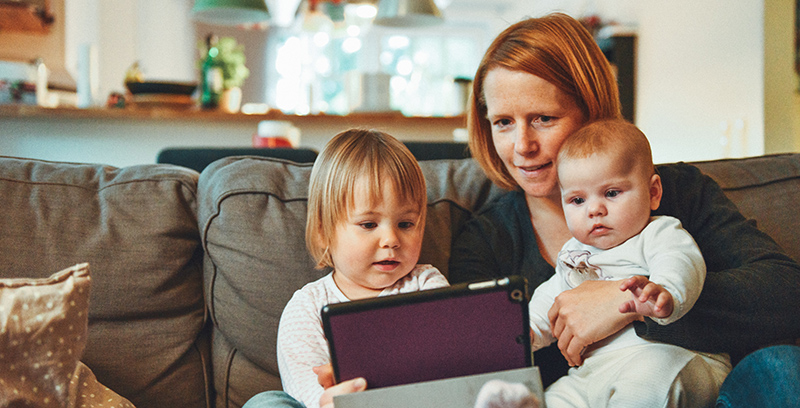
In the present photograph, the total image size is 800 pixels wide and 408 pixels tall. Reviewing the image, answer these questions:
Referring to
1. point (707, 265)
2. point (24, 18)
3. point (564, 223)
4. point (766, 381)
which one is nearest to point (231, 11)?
point (24, 18)

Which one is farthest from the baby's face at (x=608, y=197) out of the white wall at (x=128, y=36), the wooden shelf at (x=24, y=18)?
the wooden shelf at (x=24, y=18)

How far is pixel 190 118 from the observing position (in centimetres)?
326

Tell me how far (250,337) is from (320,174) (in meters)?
0.36

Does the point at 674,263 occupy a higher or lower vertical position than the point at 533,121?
lower

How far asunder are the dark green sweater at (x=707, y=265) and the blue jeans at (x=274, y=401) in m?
0.41

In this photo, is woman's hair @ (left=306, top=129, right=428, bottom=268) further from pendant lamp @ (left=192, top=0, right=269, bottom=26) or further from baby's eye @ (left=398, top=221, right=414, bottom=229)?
pendant lamp @ (left=192, top=0, right=269, bottom=26)

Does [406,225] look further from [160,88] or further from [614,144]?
[160,88]

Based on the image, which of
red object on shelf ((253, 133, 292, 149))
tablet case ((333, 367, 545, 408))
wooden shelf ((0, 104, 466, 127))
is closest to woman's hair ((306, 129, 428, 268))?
tablet case ((333, 367, 545, 408))

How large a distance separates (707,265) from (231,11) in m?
3.16

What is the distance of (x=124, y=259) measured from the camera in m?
1.19

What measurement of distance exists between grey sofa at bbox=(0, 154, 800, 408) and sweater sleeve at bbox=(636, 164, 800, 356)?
1.02 feet

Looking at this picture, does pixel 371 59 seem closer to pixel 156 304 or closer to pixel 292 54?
pixel 292 54

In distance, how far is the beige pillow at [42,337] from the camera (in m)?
0.89

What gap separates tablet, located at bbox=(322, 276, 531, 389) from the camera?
2.56 feet
